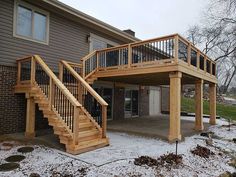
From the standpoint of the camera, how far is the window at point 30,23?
27.4ft

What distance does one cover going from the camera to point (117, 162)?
5.59m

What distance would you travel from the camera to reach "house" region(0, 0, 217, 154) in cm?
697

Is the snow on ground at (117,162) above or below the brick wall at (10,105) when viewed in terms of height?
below

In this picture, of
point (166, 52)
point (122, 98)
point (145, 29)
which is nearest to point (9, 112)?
point (166, 52)

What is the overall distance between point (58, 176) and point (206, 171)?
350 cm

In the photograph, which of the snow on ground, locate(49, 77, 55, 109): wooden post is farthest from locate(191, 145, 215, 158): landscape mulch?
locate(49, 77, 55, 109): wooden post

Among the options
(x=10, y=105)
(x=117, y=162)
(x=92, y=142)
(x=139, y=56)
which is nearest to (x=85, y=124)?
(x=92, y=142)

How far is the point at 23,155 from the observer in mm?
5965

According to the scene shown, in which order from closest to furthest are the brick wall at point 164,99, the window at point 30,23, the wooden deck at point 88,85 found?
the wooden deck at point 88,85
the window at point 30,23
the brick wall at point 164,99

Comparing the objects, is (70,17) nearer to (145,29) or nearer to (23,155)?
(23,155)

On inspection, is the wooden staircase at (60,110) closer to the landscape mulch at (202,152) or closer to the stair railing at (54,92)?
the stair railing at (54,92)

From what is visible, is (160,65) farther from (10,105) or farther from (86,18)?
(10,105)

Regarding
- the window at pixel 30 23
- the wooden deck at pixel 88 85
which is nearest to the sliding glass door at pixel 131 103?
the wooden deck at pixel 88 85

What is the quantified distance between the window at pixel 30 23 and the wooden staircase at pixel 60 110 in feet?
3.85
